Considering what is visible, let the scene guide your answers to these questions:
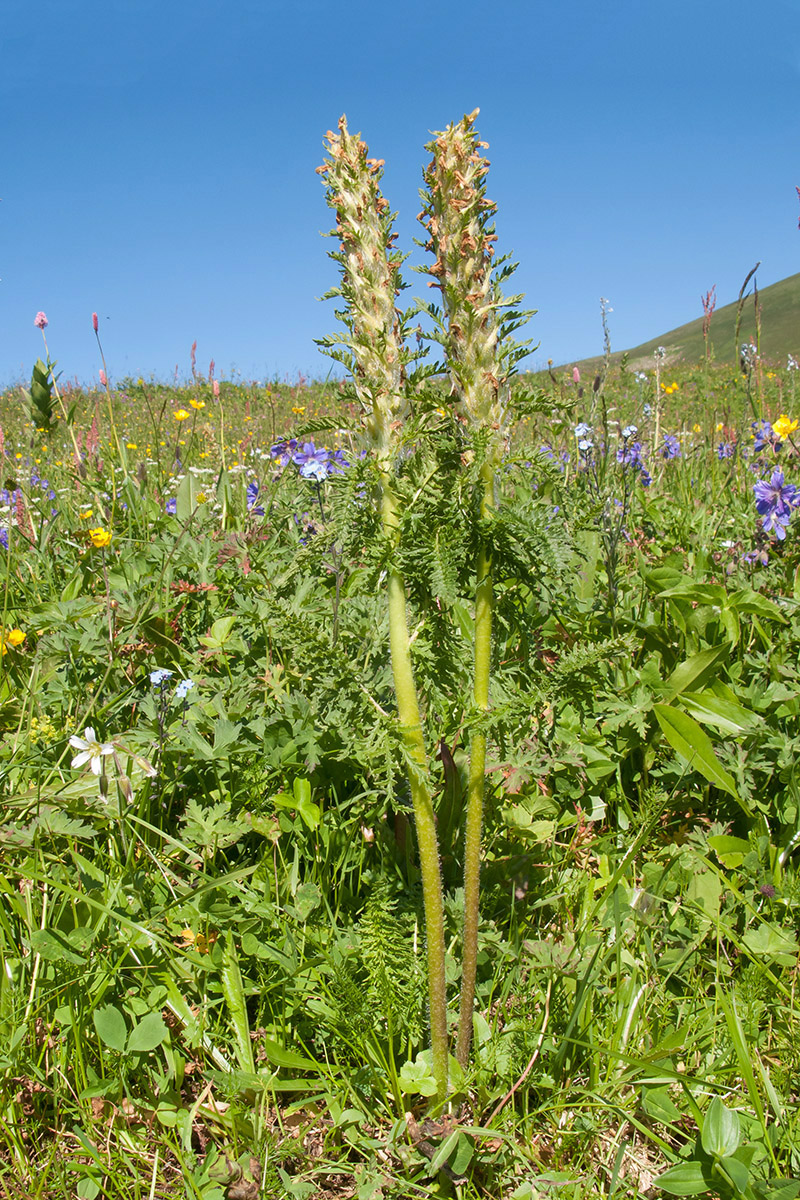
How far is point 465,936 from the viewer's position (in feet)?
4.93

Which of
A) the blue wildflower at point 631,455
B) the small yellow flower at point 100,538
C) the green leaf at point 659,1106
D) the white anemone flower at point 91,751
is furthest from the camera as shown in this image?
the blue wildflower at point 631,455

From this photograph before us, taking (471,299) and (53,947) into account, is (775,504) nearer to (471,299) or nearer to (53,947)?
(471,299)

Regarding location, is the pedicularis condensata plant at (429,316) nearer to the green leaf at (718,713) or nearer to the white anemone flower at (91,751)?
the white anemone flower at (91,751)

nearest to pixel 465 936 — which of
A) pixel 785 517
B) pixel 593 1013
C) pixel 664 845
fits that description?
pixel 593 1013

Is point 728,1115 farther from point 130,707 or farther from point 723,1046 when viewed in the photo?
point 130,707

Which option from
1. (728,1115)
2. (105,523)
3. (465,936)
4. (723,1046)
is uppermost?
(105,523)

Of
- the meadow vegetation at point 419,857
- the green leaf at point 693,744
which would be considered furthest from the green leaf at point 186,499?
the green leaf at point 693,744

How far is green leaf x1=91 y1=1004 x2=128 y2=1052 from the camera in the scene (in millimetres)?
1586

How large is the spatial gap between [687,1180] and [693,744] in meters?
0.95

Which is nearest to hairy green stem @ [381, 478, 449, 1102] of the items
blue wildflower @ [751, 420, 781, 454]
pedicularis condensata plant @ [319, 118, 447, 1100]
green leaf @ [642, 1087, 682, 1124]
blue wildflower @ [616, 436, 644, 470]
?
pedicularis condensata plant @ [319, 118, 447, 1100]

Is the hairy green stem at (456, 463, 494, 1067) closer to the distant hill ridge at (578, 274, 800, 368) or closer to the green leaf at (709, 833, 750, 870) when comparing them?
the green leaf at (709, 833, 750, 870)

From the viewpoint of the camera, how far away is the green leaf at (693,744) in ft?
6.47

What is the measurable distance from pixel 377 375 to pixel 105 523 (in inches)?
115

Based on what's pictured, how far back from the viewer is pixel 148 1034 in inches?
63.3
